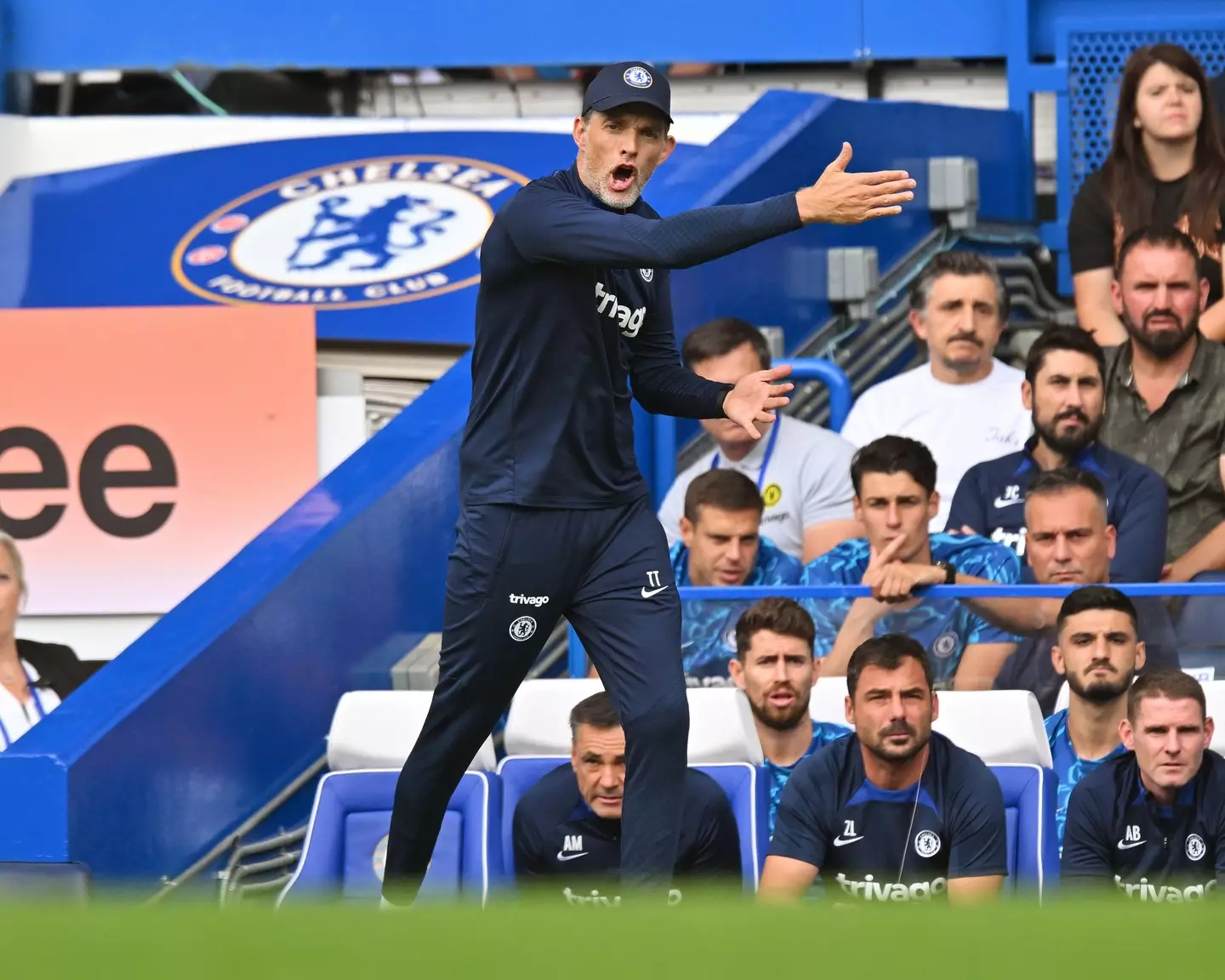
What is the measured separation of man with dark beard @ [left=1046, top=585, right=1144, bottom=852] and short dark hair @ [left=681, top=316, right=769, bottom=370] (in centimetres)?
144

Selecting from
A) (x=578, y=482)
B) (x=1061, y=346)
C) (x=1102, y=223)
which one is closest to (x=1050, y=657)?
(x=1061, y=346)

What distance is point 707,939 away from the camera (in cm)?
137

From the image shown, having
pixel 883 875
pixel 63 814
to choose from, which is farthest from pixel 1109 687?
pixel 63 814

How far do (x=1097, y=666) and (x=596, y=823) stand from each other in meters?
1.25

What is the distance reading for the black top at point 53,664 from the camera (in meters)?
6.06

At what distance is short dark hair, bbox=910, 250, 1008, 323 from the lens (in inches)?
265

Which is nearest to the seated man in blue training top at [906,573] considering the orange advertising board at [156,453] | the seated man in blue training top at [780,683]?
the seated man in blue training top at [780,683]

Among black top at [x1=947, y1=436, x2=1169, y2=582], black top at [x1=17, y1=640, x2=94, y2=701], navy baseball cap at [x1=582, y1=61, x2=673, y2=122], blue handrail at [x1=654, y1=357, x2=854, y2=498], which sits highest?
navy baseball cap at [x1=582, y1=61, x2=673, y2=122]

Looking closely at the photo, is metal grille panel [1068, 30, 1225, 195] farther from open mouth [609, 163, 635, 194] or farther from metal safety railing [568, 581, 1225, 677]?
open mouth [609, 163, 635, 194]

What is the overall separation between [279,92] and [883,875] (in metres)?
6.12

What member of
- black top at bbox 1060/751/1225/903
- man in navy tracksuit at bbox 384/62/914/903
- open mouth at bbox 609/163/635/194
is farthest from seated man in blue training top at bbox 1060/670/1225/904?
open mouth at bbox 609/163/635/194

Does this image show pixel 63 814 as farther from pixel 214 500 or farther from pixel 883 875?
pixel 214 500

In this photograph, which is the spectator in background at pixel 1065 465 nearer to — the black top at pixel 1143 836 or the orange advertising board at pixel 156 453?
the black top at pixel 1143 836

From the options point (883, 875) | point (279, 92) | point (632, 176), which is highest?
point (279, 92)
